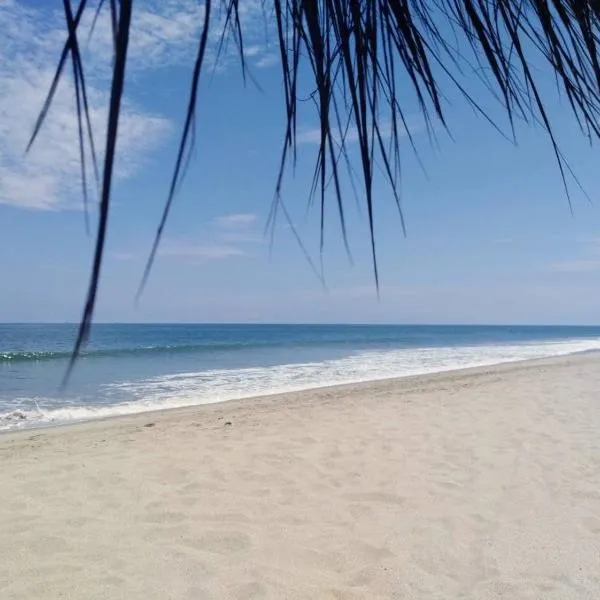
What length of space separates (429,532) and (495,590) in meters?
0.70

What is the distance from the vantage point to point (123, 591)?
3.04m

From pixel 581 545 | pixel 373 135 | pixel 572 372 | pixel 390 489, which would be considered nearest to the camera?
pixel 373 135

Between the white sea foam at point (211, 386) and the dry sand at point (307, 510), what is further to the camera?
the white sea foam at point (211, 386)

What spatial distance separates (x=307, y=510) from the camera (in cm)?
415

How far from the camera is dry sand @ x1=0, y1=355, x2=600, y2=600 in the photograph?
10.4 ft

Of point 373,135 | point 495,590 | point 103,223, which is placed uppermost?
point 373,135

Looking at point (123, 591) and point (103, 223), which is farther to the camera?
point (123, 591)

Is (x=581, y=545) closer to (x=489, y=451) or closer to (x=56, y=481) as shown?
(x=489, y=451)

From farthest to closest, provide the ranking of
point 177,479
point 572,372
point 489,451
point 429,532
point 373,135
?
1. point 572,372
2. point 489,451
3. point 177,479
4. point 429,532
5. point 373,135

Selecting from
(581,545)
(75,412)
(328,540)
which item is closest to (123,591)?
(328,540)

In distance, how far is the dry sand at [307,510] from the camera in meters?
3.16

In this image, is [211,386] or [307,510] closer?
[307,510]

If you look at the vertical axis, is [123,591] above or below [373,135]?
below

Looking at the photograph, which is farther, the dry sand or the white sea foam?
the white sea foam
